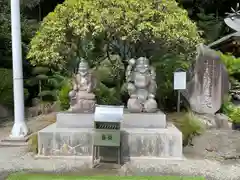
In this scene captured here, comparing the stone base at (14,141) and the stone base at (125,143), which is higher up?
the stone base at (125,143)

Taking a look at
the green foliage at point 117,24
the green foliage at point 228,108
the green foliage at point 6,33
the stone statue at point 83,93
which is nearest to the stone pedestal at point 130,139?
the stone statue at point 83,93

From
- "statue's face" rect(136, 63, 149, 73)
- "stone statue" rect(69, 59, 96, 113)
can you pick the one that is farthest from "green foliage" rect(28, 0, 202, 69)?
"stone statue" rect(69, 59, 96, 113)

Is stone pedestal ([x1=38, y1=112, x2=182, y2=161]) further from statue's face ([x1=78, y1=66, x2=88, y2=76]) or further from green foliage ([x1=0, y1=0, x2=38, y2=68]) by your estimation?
green foliage ([x1=0, y1=0, x2=38, y2=68])

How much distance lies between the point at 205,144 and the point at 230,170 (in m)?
1.62

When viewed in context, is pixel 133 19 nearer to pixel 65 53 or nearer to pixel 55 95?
pixel 65 53

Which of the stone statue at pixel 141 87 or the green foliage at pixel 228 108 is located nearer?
the stone statue at pixel 141 87

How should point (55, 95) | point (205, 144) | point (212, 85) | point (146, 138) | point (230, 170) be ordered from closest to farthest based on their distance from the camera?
point (230, 170) < point (146, 138) < point (205, 144) < point (212, 85) < point (55, 95)

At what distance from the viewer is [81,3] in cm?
593

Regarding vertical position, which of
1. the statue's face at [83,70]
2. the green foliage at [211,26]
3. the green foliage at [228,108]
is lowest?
the green foliage at [228,108]

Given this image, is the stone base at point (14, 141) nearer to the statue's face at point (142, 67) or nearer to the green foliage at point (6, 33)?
the statue's face at point (142, 67)

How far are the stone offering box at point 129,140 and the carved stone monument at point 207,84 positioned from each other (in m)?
2.84

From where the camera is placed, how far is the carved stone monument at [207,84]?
323 inches

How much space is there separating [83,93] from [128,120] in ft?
3.59

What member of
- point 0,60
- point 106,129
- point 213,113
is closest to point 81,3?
point 106,129
